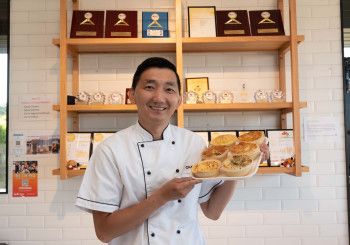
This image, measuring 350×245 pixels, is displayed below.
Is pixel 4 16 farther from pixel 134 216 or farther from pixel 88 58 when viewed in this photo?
pixel 134 216

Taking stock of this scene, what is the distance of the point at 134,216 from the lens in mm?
1154

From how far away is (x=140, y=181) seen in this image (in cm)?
123

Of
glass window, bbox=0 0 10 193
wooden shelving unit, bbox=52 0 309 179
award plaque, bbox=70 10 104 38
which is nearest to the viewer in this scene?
wooden shelving unit, bbox=52 0 309 179

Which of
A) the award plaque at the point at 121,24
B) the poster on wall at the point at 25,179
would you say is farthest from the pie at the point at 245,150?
the poster on wall at the point at 25,179

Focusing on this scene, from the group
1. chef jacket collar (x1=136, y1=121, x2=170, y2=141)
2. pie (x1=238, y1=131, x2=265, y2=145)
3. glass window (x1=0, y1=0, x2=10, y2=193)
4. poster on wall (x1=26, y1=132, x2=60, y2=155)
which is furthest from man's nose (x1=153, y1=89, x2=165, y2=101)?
glass window (x1=0, y1=0, x2=10, y2=193)

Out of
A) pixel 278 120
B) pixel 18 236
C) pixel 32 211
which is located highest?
pixel 278 120

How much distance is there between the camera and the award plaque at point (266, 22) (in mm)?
2312

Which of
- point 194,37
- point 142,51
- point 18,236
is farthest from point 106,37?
point 18,236

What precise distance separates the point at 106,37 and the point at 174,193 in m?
1.52

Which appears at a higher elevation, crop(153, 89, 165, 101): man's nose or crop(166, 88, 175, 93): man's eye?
crop(166, 88, 175, 93): man's eye

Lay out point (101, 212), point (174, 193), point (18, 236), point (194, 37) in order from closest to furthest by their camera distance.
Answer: point (174, 193), point (101, 212), point (194, 37), point (18, 236)

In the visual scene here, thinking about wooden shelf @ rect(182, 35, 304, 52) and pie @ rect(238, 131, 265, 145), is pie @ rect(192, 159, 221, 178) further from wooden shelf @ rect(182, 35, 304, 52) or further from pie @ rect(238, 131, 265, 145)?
wooden shelf @ rect(182, 35, 304, 52)

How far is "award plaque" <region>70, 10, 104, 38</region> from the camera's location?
229cm

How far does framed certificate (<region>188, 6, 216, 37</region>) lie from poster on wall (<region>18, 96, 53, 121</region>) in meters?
1.21
